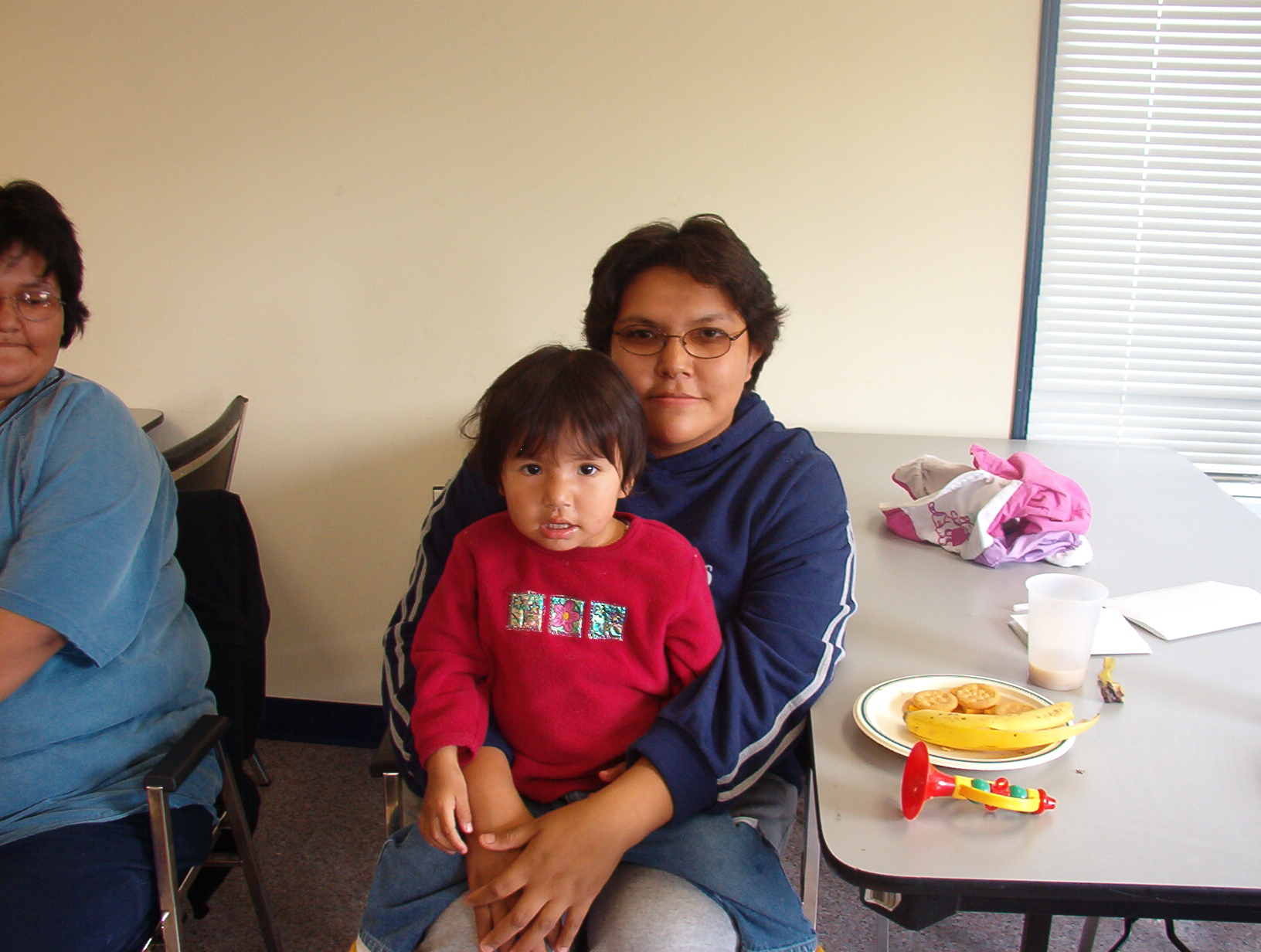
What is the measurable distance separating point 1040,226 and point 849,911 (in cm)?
167

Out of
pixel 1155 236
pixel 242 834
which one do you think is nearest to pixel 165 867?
pixel 242 834

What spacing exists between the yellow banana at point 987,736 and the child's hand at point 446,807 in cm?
56

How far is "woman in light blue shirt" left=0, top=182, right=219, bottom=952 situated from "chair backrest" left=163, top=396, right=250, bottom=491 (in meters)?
0.30

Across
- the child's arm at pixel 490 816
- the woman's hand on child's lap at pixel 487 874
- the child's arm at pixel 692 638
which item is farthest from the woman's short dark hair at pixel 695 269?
the woman's hand on child's lap at pixel 487 874

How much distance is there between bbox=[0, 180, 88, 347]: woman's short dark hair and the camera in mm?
1427

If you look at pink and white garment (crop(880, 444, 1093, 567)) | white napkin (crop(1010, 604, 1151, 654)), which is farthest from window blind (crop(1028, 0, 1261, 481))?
white napkin (crop(1010, 604, 1151, 654))

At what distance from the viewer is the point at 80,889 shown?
4.02ft

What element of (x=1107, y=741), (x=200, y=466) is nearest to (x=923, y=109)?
(x=1107, y=741)

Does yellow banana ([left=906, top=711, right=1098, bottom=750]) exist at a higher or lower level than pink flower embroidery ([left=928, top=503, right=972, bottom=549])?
lower

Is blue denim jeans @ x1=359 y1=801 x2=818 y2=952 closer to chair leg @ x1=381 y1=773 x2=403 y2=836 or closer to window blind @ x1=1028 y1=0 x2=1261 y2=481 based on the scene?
chair leg @ x1=381 y1=773 x2=403 y2=836

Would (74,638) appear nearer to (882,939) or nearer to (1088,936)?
(882,939)

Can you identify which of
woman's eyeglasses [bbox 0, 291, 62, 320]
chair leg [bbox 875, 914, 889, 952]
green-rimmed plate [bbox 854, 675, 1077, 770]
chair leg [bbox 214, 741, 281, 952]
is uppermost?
woman's eyeglasses [bbox 0, 291, 62, 320]

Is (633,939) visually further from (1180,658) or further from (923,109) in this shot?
(923,109)

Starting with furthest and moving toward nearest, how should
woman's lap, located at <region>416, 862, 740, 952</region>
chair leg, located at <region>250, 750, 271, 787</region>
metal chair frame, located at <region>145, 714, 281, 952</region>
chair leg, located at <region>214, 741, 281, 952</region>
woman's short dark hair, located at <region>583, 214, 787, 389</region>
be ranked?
1. chair leg, located at <region>250, 750, 271, 787</region>
2. chair leg, located at <region>214, 741, 281, 952</region>
3. woman's short dark hair, located at <region>583, 214, 787, 389</region>
4. metal chair frame, located at <region>145, 714, 281, 952</region>
5. woman's lap, located at <region>416, 862, 740, 952</region>
